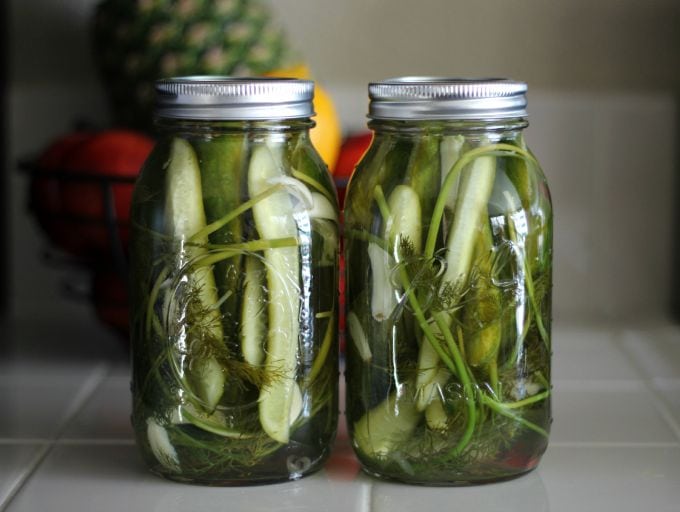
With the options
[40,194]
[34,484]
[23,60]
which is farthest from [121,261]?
[23,60]

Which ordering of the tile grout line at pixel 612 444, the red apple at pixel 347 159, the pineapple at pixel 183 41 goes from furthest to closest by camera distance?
1. the pineapple at pixel 183 41
2. the red apple at pixel 347 159
3. the tile grout line at pixel 612 444

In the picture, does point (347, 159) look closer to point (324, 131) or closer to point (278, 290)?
point (324, 131)

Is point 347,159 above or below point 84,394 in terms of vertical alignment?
above

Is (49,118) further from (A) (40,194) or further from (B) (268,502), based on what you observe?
(B) (268,502)

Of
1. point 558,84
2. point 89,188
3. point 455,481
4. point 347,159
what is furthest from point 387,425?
point 558,84

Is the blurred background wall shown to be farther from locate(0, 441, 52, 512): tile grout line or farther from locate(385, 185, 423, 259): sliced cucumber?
locate(385, 185, 423, 259): sliced cucumber

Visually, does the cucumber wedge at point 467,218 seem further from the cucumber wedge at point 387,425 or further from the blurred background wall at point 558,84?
the blurred background wall at point 558,84

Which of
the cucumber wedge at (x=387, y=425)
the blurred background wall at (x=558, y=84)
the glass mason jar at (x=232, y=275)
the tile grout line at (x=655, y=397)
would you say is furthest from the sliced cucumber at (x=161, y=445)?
the blurred background wall at (x=558, y=84)
